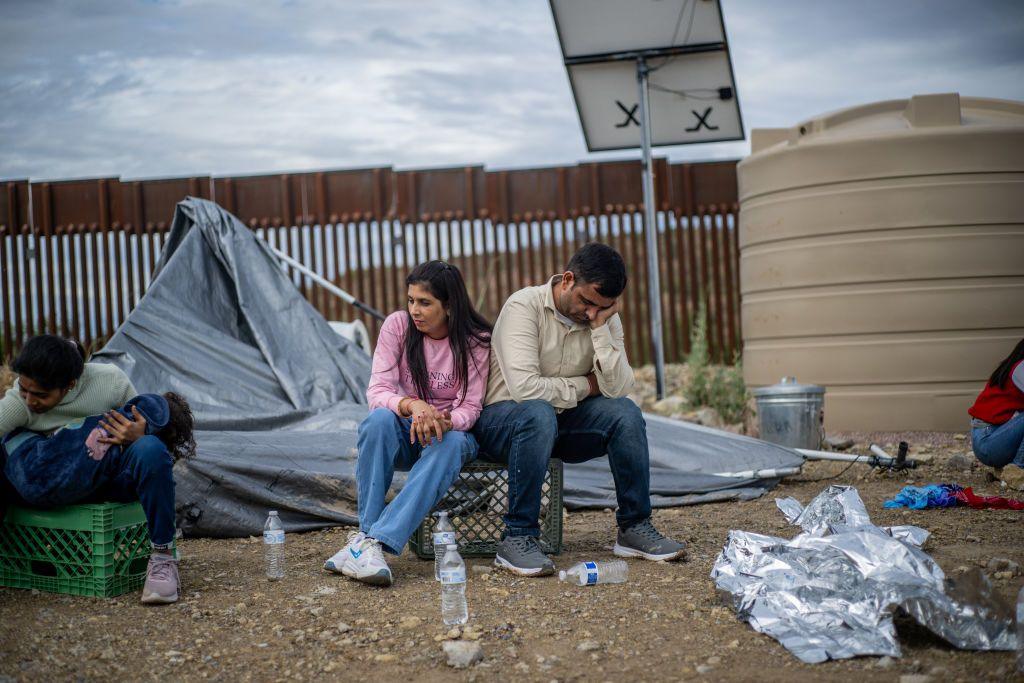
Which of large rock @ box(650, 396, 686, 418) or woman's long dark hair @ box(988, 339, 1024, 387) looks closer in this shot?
woman's long dark hair @ box(988, 339, 1024, 387)

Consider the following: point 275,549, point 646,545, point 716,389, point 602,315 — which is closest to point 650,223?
point 716,389

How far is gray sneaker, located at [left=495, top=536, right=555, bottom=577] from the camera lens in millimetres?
3221

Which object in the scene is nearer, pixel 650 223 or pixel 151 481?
pixel 151 481

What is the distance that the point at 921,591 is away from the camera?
2389 mm

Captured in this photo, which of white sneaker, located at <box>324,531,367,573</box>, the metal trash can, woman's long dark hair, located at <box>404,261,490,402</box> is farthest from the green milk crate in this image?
the metal trash can

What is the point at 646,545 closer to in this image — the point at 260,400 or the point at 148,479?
the point at 148,479

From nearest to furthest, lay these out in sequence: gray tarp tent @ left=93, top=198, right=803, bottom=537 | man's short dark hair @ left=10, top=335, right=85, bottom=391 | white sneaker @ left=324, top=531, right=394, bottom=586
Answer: man's short dark hair @ left=10, top=335, right=85, bottom=391, white sneaker @ left=324, top=531, right=394, bottom=586, gray tarp tent @ left=93, top=198, right=803, bottom=537

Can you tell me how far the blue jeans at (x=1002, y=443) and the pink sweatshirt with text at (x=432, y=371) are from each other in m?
2.61

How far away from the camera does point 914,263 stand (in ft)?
21.3

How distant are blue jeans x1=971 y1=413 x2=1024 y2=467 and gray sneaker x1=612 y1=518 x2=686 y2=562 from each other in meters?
1.93

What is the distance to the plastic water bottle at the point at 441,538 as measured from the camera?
9.94 feet

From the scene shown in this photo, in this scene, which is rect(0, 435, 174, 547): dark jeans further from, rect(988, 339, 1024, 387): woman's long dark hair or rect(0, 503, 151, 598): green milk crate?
rect(988, 339, 1024, 387): woman's long dark hair

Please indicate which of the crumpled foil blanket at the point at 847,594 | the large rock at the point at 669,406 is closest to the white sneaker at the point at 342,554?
the crumpled foil blanket at the point at 847,594

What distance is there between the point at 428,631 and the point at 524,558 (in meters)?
0.63
